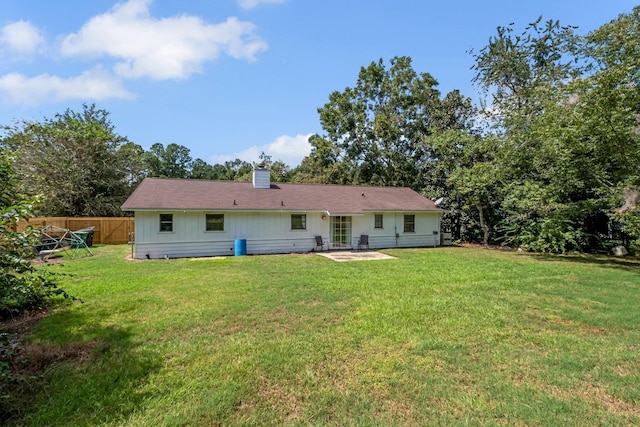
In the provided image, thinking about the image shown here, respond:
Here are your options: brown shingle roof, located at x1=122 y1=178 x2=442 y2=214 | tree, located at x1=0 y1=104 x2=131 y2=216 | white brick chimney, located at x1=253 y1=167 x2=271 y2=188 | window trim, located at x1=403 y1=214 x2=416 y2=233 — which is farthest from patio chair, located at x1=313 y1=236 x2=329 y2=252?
tree, located at x1=0 y1=104 x2=131 y2=216

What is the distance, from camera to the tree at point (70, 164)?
2317 centimetres

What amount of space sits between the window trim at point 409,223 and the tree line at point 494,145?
11.1 ft

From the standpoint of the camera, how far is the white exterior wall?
46.4 feet

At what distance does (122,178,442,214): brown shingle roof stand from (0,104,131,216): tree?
11.5m

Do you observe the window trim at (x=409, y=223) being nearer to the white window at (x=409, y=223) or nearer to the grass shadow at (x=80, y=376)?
the white window at (x=409, y=223)

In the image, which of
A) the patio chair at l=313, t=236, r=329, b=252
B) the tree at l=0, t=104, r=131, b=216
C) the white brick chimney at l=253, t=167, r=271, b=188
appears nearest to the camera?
the patio chair at l=313, t=236, r=329, b=252

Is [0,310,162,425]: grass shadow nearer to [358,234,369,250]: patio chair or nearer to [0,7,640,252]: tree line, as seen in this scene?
[0,7,640,252]: tree line

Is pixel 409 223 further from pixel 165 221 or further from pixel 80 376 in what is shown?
pixel 80 376

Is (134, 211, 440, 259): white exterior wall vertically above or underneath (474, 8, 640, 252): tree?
underneath

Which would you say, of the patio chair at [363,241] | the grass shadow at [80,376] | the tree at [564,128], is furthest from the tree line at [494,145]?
the patio chair at [363,241]

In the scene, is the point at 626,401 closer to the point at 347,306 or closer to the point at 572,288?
the point at 347,306

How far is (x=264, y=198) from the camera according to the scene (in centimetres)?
1692

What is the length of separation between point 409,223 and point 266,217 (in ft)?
28.6

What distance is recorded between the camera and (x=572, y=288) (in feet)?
27.6
